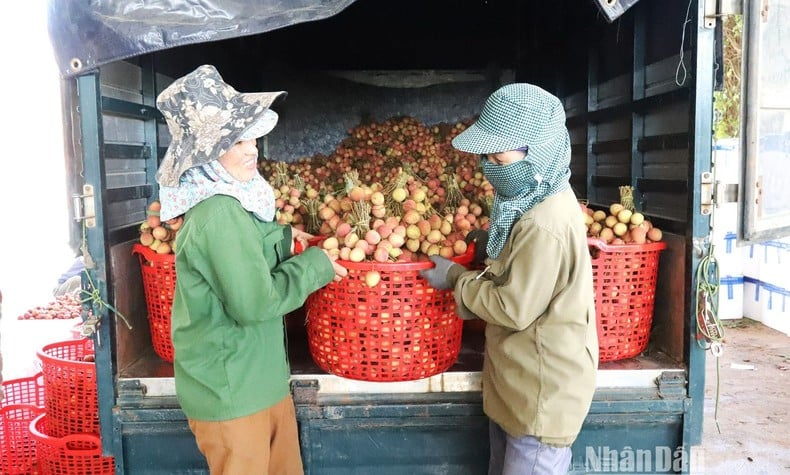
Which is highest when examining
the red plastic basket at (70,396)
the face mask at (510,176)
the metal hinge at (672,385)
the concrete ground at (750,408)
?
the face mask at (510,176)

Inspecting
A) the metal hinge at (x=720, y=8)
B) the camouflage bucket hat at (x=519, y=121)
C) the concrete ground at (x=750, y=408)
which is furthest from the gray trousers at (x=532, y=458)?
the metal hinge at (x=720, y=8)

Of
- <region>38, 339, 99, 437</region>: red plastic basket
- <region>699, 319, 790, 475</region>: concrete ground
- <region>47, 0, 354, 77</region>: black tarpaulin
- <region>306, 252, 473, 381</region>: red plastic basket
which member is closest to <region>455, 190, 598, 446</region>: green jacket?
<region>306, 252, 473, 381</region>: red plastic basket

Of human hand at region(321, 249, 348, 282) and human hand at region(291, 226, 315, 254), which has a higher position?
human hand at region(291, 226, 315, 254)

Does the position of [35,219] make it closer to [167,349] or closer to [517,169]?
[167,349]

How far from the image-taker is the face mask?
1.86 meters

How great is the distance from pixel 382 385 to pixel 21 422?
2.30 meters

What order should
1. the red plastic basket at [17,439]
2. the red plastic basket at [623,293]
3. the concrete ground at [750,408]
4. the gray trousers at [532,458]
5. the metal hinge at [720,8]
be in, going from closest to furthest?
1. the gray trousers at [532,458]
2. the metal hinge at [720,8]
3. the red plastic basket at [623,293]
4. the red plastic basket at [17,439]
5. the concrete ground at [750,408]

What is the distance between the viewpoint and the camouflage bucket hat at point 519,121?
181 centimetres

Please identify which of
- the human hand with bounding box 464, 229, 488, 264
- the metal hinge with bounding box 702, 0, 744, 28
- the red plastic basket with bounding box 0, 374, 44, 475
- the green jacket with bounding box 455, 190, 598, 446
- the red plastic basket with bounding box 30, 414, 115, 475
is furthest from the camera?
the red plastic basket with bounding box 0, 374, 44, 475

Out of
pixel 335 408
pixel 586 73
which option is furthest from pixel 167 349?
pixel 586 73

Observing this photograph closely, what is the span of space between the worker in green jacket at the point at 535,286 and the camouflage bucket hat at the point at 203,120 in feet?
2.16

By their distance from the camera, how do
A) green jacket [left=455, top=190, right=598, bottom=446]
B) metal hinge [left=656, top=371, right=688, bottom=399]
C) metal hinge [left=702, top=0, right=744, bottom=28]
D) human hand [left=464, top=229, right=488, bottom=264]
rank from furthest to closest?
1. human hand [left=464, top=229, right=488, bottom=264]
2. metal hinge [left=656, top=371, right=688, bottom=399]
3. metal hinge [left=702, top=0, right=744, bottom=28]
4. green jacket [left=455, top=190, right=598, bottom=446]

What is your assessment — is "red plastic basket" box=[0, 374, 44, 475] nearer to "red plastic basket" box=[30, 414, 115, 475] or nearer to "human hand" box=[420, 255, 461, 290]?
"red plastic basket" box=[30, 414, 115, 475]

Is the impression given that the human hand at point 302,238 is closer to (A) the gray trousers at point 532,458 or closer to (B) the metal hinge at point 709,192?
(A) the gray trousers at point 532,458
